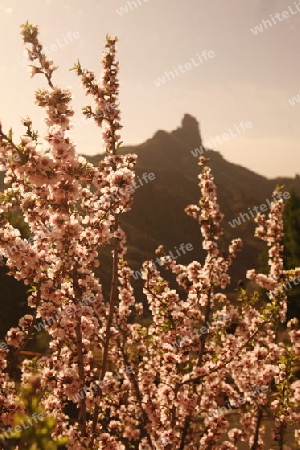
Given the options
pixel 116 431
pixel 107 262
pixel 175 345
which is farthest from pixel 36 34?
pixel 107 262

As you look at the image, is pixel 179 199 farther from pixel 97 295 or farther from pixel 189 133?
pixel 189 133

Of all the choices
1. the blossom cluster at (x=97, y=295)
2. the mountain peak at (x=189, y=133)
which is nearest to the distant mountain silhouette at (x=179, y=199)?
the mountain peak at (x=189, y=133)

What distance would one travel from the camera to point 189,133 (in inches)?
6836

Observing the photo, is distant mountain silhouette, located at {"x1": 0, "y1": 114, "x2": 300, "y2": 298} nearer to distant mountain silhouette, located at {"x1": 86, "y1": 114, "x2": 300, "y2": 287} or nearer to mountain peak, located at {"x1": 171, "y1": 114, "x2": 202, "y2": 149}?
distant mountain silhouette, located at {"x1": 86, "y1": 114, "x2": 300, "y2": 287}

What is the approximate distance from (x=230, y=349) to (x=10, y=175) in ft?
20.5

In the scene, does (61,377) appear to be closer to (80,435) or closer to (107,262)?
(80,435)

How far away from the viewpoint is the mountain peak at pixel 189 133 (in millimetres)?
171125

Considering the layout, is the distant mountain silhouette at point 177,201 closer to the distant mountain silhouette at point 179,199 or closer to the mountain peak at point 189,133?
the distant mountain silhouette at point 179,199

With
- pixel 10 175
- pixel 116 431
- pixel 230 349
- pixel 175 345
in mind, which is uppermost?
pixel 10 175

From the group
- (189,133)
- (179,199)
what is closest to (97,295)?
(179,199)

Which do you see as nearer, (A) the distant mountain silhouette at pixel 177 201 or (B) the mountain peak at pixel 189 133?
(A) the distant mountain silhouette at pixel 177 201

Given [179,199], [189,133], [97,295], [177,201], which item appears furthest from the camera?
[189,133]

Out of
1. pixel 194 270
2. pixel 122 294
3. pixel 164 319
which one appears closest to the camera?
pixel 164 319

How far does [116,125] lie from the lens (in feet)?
21.7
